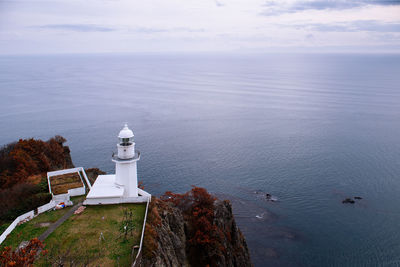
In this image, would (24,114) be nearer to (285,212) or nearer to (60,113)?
(60,113)

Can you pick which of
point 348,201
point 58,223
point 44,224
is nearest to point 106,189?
point 58,223

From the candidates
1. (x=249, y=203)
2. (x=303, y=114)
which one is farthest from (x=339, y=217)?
(x=303, y=114)

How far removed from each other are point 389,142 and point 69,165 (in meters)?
80.4

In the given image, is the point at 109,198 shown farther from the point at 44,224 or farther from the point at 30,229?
the point at 30,229

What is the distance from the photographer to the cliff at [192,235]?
24.9 m

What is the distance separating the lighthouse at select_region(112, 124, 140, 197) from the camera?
3136 centimetres

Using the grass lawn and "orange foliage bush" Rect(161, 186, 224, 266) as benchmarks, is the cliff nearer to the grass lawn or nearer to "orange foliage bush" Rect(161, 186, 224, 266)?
"orange foliage bush" Rect(161, 186, 224, 266)

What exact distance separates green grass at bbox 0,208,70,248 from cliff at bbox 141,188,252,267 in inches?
361

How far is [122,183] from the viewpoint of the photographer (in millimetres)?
32281

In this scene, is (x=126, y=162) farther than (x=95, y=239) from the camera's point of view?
Yes

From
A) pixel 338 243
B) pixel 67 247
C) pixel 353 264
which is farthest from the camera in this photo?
pixel 338 243

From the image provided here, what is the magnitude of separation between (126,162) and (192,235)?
11444 millimetres

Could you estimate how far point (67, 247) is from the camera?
74.3ft

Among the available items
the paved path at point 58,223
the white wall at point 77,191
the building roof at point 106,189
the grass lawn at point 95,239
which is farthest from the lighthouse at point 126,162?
the paved path at point 58,223
